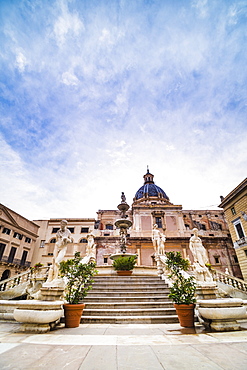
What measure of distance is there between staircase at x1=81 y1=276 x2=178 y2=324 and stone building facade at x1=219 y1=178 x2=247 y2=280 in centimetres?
1637

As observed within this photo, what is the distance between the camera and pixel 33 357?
2.75m

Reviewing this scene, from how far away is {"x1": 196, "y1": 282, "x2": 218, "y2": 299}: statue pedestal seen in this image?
6356mm

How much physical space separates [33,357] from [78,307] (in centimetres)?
227

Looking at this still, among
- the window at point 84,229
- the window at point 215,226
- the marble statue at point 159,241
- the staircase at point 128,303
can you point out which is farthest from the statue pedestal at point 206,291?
the window at point 215,226

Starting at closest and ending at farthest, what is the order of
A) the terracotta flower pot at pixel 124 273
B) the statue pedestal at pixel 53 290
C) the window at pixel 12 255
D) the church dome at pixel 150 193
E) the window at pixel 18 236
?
1. the statue pedestal at pixel 53 290
2. the terracotta flower pot at pixel 124 273
3. the window at pixel 12 255
4. the window at pixel 18 236
5. the church dome at pixel 150 193

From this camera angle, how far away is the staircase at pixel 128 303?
5578mm

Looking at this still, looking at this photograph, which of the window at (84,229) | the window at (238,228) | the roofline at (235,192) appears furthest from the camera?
the window at (84,229)

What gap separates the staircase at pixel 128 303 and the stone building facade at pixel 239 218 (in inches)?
645

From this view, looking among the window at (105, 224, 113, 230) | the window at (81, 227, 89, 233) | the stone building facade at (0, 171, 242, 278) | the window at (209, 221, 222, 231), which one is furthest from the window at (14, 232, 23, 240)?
the window at (209, 221, 222, 231)

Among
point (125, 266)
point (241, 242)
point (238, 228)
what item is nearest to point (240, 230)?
point (238, 228)

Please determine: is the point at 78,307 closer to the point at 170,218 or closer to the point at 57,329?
the point at 57,329

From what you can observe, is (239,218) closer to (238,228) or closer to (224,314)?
(238,228)

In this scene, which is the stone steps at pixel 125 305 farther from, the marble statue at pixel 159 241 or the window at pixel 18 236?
the window at pixel 18 236

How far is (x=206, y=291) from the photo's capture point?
253 inches
